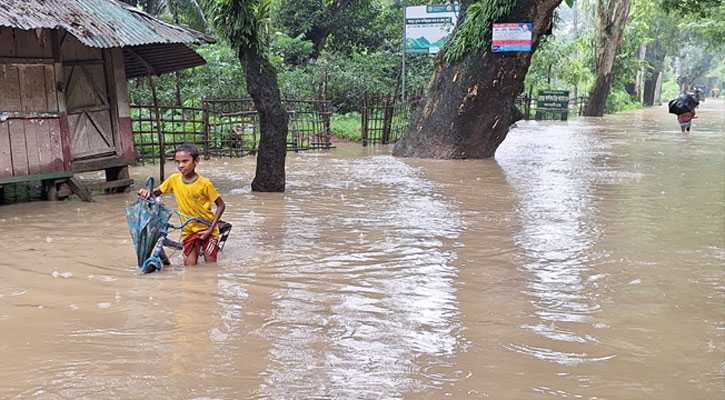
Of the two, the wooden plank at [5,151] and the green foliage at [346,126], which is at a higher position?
the wooden plank at [5,151]

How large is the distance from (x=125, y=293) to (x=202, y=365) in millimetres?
1748

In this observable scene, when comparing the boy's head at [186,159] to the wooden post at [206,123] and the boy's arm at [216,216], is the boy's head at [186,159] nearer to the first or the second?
the boy's arm at [216,216]

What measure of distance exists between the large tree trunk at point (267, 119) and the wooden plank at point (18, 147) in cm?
316

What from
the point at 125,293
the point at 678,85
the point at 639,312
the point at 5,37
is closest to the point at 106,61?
the point at 5,37

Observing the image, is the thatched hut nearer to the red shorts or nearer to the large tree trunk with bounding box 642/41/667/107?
the red shorts

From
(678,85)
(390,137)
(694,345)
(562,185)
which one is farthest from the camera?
(678,85)

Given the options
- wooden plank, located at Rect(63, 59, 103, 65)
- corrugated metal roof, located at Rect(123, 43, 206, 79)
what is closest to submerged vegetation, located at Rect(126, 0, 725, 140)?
corrugated metal roof, located at Rect(123, 43, 206, 79)

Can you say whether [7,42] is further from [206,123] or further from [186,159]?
[206,123]

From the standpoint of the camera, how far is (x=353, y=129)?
864 inches

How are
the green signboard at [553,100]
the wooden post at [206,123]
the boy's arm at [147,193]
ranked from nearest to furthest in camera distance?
the boy's arm at [147,193] → the wooden post at [206,123] → the green signboard at [553,100]

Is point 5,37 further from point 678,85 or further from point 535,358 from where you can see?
point 678,85

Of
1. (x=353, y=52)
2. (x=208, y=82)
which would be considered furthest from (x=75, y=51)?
(x=353, y=52)

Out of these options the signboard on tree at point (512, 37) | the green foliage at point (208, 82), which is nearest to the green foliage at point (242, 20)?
the signboard on tree at point (512, 37)

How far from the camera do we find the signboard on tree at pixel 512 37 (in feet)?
50.9
